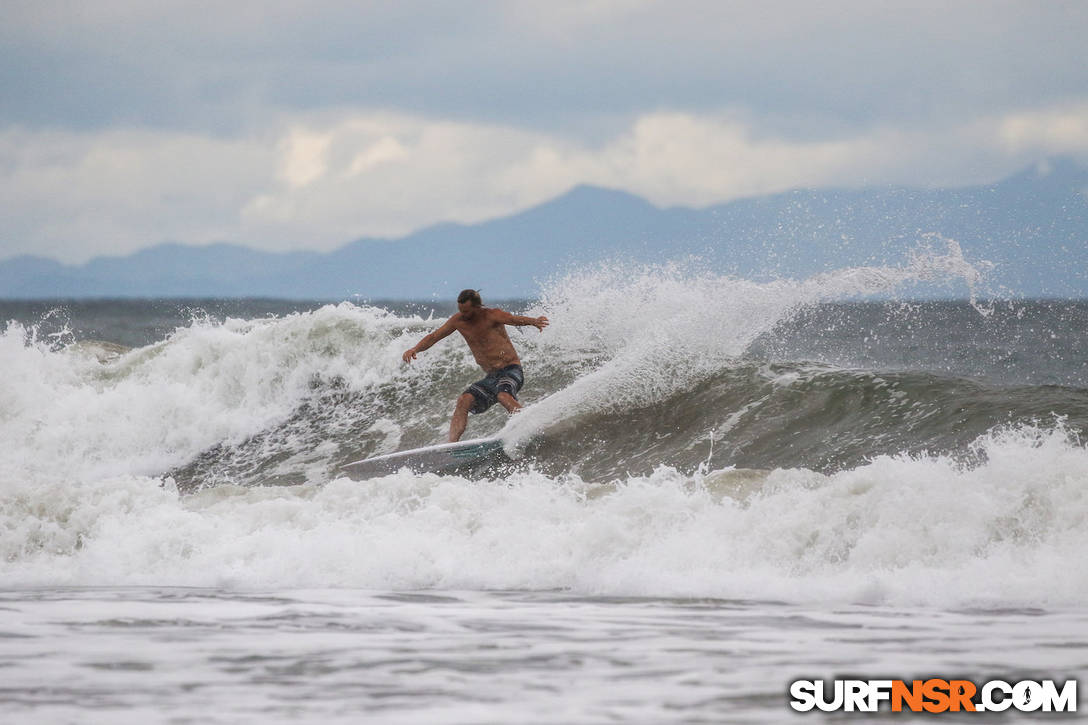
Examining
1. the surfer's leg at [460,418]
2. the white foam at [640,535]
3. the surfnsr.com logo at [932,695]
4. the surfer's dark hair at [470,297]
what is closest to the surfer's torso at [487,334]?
the surfer's dark hair at [470,297]

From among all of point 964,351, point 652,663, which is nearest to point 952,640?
point 652,663

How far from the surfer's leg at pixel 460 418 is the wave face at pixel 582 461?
1.59 feet

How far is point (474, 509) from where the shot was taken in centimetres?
870

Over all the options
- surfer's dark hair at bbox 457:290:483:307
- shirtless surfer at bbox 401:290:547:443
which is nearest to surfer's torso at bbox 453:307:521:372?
shirtless surfer at bbox 401:290:547:443

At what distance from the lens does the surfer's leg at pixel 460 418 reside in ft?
37.7

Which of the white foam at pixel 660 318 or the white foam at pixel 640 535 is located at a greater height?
the white foam at pixel 660 318

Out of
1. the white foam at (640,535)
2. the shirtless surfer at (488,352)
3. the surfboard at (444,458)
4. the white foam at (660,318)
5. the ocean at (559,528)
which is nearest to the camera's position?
the ocean at (559,528)

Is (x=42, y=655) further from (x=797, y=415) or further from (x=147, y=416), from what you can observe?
(x=147, y=416)

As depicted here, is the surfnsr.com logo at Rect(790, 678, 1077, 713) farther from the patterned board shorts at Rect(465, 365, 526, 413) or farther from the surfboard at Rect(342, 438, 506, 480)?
the patterned board shorts at Rect(465, 365, 526, 413)

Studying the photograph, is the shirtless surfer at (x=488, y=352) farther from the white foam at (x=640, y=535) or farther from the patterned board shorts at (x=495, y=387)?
the white foam at (x=640, y=535)

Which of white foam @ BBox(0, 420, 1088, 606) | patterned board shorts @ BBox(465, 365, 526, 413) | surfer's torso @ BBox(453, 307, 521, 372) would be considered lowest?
white foam @ BBox(0, 420, 1088, 606)

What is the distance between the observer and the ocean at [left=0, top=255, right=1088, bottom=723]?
16.6 feet

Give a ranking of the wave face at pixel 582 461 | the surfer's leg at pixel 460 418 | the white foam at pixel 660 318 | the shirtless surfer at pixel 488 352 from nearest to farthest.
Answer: the wave face at pixel 582 461 < the surfer's leg at pixel 460 418 < the shirtless surfer at pixel 488 352 < the white foam at pixel 660 318

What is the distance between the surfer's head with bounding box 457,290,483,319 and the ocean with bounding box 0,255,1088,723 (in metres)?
1.13
